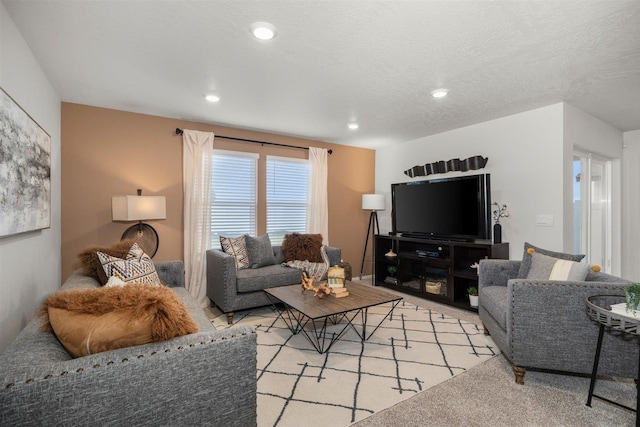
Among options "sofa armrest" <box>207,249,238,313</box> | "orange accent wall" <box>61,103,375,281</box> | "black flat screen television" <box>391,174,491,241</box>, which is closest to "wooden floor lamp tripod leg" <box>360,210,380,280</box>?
"black flat screen television" <box>391,174,491,241</box>

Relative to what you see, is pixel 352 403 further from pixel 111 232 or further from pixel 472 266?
pixel 111 232

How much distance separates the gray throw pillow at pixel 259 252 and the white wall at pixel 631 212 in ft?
16.3

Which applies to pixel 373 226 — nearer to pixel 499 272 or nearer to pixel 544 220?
pixel 544 220

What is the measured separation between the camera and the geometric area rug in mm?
1931

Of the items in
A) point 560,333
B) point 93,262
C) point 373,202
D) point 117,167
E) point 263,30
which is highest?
point 263,30

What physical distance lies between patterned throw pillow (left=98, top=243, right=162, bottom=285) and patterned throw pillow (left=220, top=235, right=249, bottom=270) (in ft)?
4.27

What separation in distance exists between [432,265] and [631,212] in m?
3.02

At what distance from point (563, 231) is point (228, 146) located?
167 inches

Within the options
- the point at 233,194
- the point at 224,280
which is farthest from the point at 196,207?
the point at 224,280

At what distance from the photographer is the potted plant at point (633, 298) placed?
167 cm

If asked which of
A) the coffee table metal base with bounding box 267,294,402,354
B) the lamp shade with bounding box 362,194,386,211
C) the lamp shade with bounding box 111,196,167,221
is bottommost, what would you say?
the coffee table metal base with bounding box 267,294,402,354

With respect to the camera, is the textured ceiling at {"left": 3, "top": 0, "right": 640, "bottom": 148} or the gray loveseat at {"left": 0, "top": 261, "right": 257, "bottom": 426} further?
the textured ceiling at {"left": 3, "top": 0, "right": 640, "bottom": 148}

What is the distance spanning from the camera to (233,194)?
14.7 feet

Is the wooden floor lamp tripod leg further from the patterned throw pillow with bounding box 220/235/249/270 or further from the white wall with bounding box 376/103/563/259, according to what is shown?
the patterned throw pillow with bounding box 220/235/249/270
